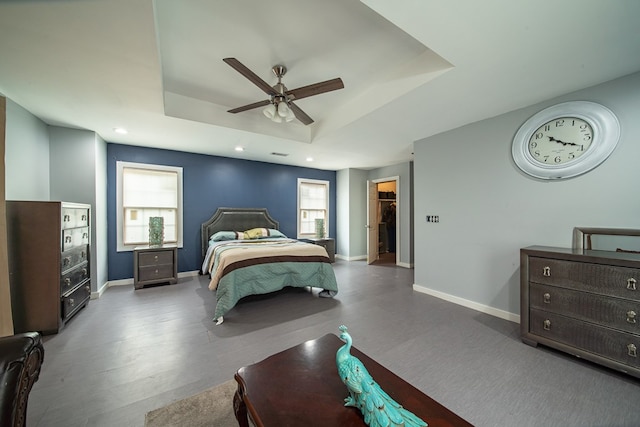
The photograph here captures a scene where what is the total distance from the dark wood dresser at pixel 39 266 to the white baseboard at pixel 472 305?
4604 millimetres

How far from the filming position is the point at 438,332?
7.75 ft

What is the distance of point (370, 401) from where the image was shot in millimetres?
831

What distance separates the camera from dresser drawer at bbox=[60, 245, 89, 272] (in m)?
2.53

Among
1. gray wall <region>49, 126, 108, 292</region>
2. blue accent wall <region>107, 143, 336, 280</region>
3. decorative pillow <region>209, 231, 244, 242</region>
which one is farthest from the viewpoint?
decorative pillow <region>209, 231, 244, 242</region>

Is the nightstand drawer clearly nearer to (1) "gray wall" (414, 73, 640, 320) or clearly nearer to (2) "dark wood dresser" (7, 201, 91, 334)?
(2) "dark wood dresser" (7, 201, 91, 334)

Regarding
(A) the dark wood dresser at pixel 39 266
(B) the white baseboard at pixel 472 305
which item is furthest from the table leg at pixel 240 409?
(B) the white baseboard at pixel 472 305

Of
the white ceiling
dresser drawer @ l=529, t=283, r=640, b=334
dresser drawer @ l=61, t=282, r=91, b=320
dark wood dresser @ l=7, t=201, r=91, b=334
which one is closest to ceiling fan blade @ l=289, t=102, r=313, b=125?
the white ceiling

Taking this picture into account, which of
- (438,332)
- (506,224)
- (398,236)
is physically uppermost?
(506,224)

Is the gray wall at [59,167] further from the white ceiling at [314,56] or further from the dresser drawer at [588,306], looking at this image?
the dresser drawer at [588,306]

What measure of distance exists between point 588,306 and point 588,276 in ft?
0.81

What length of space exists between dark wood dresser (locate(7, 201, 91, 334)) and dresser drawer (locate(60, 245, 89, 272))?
0.04 feet

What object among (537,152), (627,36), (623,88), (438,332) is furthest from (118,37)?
(623,88)

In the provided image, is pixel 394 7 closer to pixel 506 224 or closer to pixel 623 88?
pixel 623 88

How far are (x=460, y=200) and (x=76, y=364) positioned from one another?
4445 millimetres
